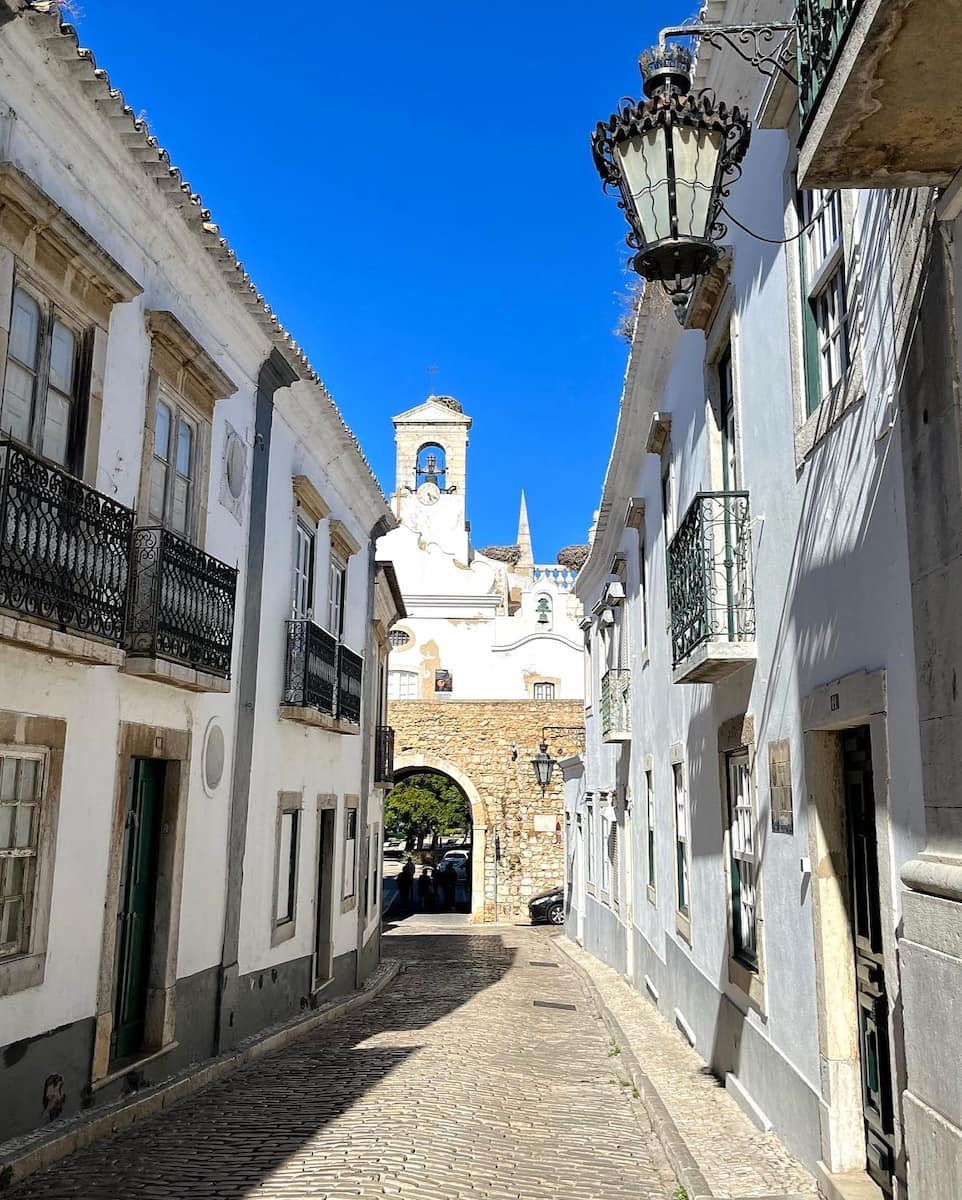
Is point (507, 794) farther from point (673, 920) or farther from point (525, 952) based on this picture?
point (673, 920)

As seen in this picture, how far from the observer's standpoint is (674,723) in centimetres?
1035

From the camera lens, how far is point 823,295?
18.1 feet

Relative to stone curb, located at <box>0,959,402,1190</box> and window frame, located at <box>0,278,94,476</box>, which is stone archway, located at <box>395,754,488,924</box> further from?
window frame, located at <box>0,278,94,476</box>

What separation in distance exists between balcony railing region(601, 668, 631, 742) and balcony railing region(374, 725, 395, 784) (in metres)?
3.95

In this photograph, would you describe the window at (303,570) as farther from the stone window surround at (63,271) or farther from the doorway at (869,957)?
the doorway at (869,957)

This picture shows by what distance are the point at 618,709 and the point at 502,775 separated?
14412 millimetres

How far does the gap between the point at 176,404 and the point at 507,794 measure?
2122 cm

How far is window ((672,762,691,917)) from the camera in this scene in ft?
32.4

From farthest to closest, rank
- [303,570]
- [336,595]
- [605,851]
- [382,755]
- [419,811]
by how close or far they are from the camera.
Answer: [419,811] → [605,851] → [382,755] → [336,595] → [303,570]

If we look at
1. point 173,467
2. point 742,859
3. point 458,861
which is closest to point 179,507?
point 173,467

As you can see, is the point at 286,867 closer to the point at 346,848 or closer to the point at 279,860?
the point at 279,860

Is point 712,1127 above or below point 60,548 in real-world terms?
below

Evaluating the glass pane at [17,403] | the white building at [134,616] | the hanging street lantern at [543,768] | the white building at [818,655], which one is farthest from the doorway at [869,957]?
the hanging street lantern at [543,768]

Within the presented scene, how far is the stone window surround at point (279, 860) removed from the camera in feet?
35.3
